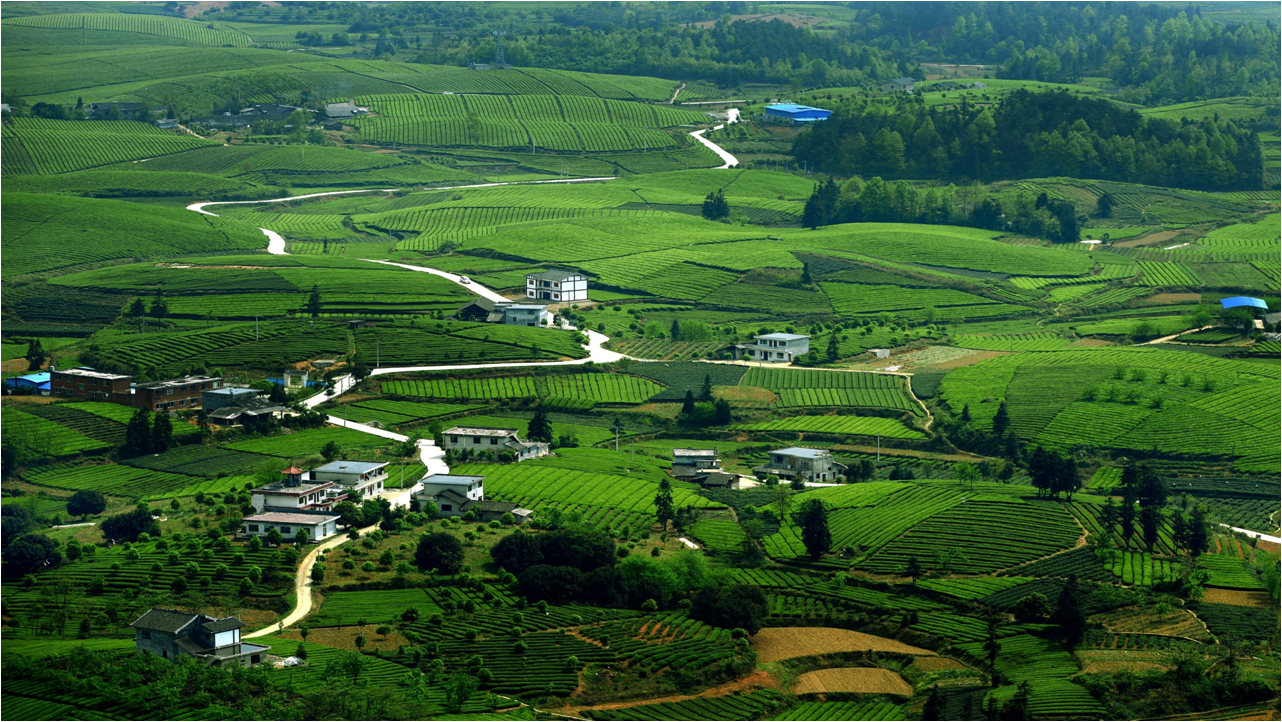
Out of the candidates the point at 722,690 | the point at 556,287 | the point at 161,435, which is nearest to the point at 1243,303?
the point at 556,287

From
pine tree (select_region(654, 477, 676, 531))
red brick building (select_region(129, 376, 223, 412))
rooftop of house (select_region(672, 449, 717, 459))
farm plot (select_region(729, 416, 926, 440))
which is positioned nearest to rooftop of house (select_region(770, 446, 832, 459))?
rooftop of house (select_region(672, 449, 717, 459))

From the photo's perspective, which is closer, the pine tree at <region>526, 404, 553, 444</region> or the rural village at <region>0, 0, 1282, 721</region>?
the rural village at <region>0, 0, 1282, 721</region>

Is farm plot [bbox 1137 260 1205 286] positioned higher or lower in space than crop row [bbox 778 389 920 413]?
higher

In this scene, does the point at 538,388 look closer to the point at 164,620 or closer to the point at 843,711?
the point at 164,620

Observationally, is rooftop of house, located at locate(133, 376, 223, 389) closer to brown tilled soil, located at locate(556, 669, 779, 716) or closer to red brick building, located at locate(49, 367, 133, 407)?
red brick building, located at locate(49, 367, 133, 407)

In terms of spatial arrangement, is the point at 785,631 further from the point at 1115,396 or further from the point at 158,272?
the point at 158,272
